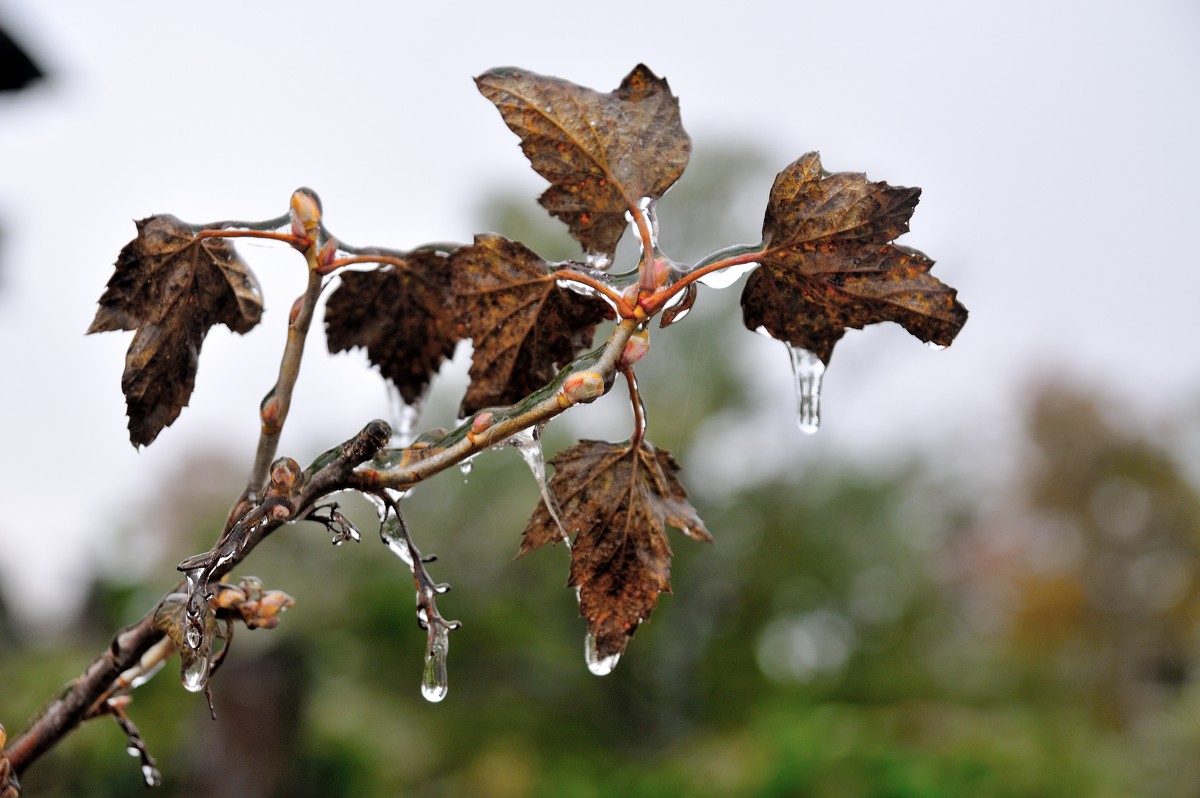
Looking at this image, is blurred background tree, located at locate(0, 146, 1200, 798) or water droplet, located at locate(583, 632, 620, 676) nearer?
water droplet, located at locate(583, 632, 620, 676)

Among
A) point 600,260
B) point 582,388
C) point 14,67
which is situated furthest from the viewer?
point 14,67

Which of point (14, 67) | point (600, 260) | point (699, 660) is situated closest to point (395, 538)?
point (600, 260)

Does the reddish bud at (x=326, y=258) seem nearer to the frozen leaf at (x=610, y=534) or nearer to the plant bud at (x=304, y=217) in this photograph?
the plant bud at (x=304, y=217)

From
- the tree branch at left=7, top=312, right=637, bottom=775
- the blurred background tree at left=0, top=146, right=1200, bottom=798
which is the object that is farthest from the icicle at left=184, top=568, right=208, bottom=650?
the blurred background tree at left=0, top=146, right=1200, bottom=798

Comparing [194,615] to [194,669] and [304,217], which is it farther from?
[304,217]

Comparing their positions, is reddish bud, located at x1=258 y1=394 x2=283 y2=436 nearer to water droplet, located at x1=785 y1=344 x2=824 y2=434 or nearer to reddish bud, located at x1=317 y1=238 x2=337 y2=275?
reddish bud, located at x1=317 y1=238 x2=337 y2=275

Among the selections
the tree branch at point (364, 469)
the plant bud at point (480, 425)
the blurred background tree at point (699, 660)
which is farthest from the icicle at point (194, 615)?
the blurred background tree at point (699, 660)

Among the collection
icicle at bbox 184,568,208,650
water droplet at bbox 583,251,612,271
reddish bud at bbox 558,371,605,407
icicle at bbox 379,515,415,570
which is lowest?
icicle at bbox 184,568,208,650
